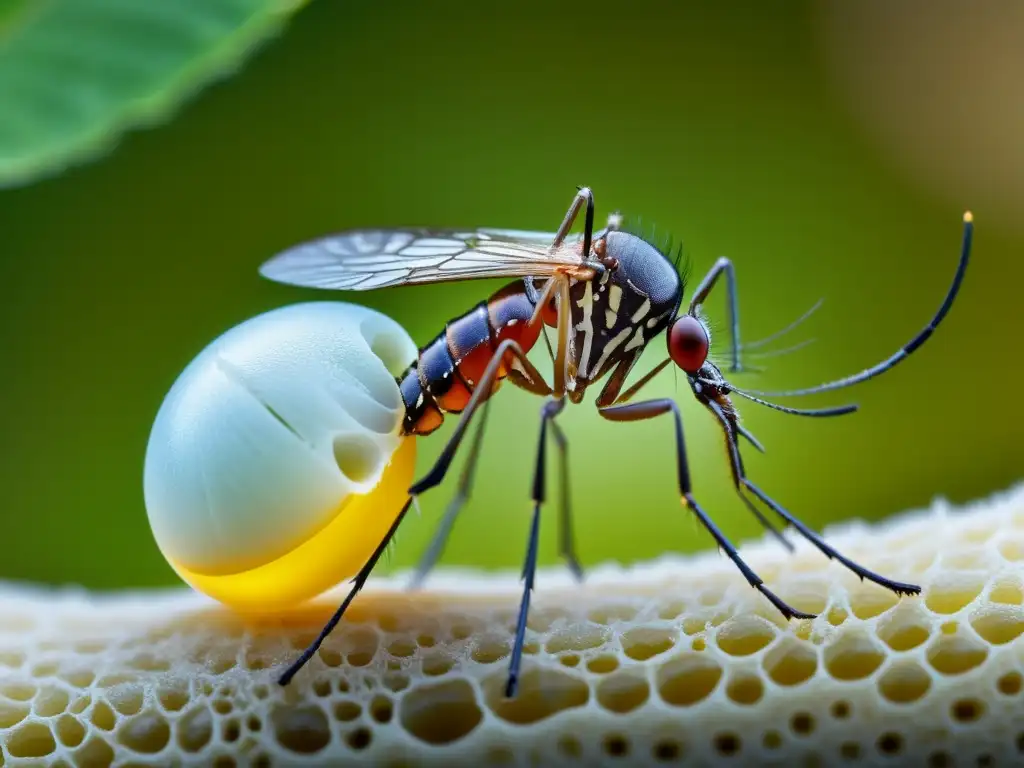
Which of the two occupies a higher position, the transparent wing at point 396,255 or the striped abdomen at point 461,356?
the transparent wing at point 396,255

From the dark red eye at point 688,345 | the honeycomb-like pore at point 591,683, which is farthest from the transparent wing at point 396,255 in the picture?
the honeycomb-like pore at point 591,683

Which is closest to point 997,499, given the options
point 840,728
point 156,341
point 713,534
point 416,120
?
point 713,534

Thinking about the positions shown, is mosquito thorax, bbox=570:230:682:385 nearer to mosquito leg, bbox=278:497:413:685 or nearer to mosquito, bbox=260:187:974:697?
mosquito, bbox=260:187:974:697

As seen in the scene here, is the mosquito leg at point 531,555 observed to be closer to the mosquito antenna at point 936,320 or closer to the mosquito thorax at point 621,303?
the mosquito thorax at point 621,303

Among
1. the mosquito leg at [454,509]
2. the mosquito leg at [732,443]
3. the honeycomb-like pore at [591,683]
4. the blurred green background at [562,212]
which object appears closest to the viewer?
the honeycomb-like pore at [591,683]

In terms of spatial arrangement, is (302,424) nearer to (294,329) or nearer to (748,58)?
(294,329)
